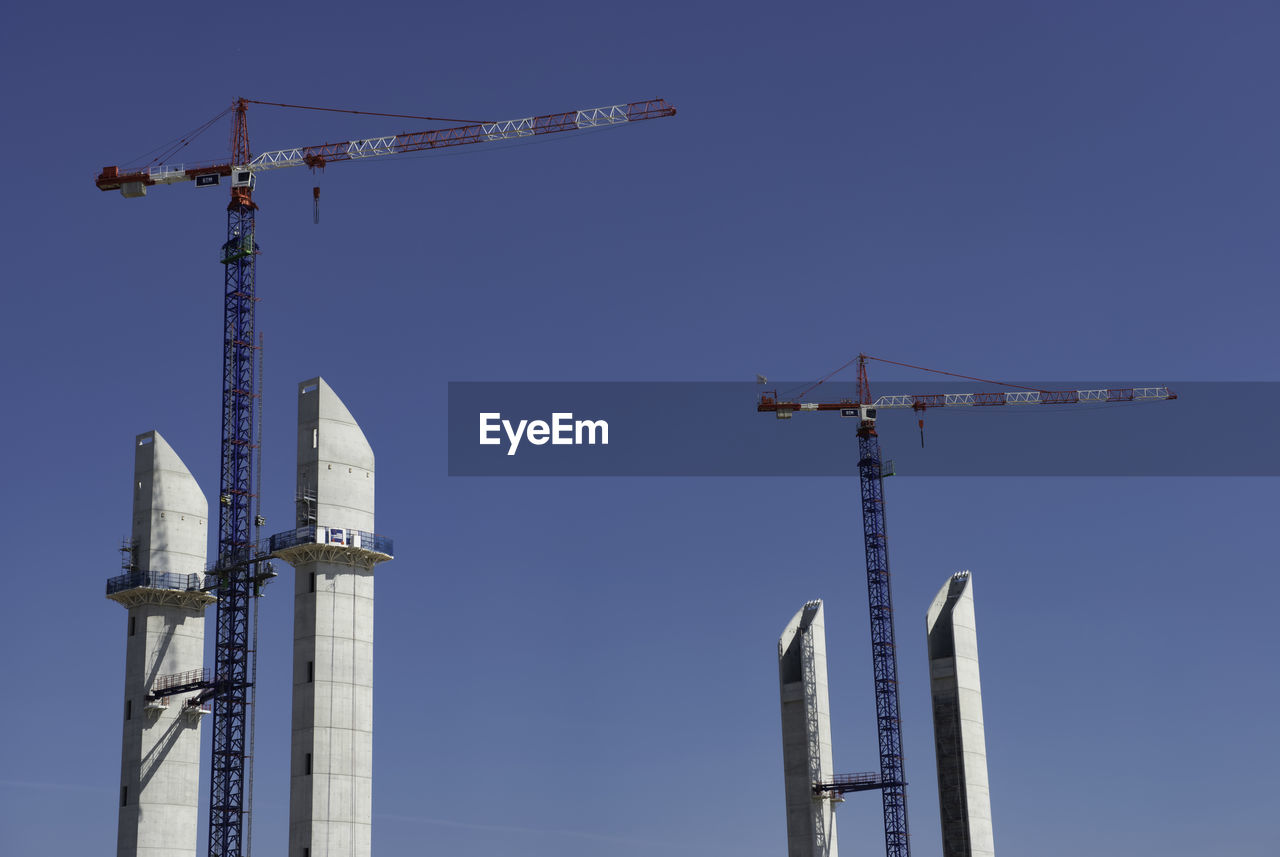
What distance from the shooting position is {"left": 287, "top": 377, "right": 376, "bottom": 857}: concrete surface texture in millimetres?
98250

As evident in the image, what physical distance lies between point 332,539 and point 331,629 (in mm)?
5355

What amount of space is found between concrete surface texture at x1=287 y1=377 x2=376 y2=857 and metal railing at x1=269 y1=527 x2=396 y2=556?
0.42 metres

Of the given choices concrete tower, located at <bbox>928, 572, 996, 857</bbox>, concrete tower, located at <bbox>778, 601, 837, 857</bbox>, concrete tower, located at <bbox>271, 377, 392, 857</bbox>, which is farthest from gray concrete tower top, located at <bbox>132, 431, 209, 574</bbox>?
concrete tower, located at <bbox>928, 572, 996, 857</bbox>

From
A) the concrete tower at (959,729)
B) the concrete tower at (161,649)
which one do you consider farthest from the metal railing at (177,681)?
the concrete tower at (959,729)

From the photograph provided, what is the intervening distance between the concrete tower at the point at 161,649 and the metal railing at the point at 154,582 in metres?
0.07

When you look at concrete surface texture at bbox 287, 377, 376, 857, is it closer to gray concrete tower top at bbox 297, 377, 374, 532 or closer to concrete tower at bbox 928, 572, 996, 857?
gray concrete tower top at bbox 297, 377, 374, 532

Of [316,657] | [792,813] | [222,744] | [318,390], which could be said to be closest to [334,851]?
[316,657]

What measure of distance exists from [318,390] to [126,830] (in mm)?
32238

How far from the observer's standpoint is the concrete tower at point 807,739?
429 feet

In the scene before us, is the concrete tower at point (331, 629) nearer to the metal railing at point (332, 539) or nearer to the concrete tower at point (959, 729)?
the metal railing at point (332, 539)

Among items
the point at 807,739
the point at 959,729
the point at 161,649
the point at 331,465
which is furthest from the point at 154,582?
the point at 959,729

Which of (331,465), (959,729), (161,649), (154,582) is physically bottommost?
(959,729)

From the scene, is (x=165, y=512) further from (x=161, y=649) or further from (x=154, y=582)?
(x=161, y=649)

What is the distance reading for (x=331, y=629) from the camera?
331ft
